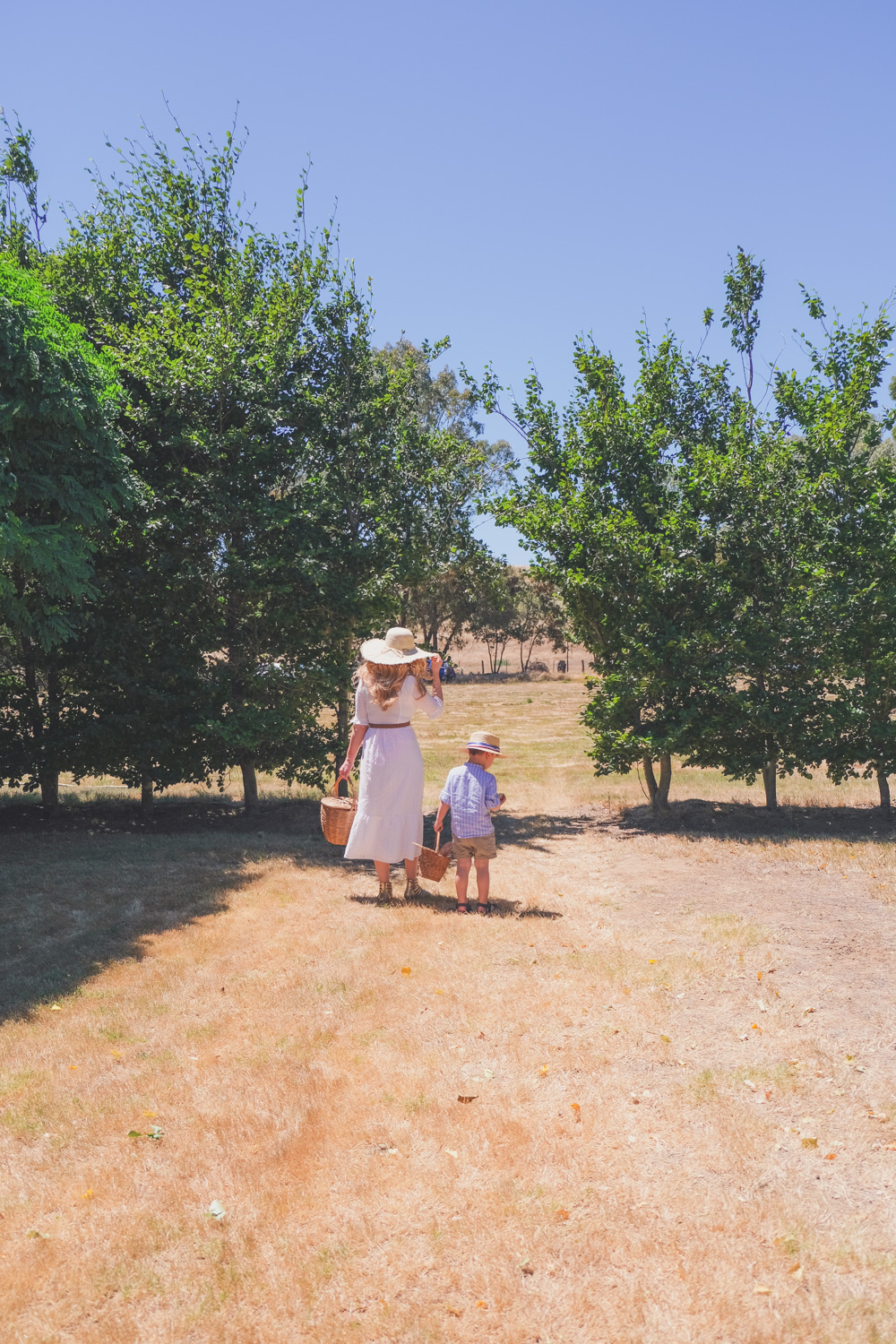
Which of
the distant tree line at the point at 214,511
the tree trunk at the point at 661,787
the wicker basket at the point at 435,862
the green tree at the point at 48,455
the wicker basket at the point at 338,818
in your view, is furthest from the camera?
the tree trunk at the point at 661,787

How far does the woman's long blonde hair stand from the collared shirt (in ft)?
2.61

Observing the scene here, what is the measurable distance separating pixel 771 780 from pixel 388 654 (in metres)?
8.28

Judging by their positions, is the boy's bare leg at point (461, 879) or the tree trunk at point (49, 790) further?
the tree trunk at point (49, 790)

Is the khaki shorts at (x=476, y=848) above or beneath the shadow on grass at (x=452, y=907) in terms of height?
Result: above

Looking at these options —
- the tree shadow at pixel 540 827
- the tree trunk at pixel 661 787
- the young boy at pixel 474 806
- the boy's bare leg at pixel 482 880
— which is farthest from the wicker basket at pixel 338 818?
the tree trunk at pixel 661 787

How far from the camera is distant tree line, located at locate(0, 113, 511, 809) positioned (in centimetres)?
1171

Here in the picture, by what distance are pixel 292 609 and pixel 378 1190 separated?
30.4ft

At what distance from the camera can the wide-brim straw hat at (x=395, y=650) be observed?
741cm

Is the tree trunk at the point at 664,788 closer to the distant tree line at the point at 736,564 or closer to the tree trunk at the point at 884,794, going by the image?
the distant tree line at the point at 736,564

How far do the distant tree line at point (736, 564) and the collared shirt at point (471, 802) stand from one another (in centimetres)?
542

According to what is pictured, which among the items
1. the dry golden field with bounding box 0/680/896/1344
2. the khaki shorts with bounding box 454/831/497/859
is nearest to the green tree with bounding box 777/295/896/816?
the dry golden field with bounding box 0/680/896/1344

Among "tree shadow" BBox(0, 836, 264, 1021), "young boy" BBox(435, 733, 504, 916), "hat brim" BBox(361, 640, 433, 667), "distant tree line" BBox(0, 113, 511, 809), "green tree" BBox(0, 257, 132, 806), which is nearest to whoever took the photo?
"tree shadow" BBox(0, 836, 264, 1021)

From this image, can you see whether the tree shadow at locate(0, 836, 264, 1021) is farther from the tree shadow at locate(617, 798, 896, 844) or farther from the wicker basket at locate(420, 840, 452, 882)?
the tree shadow at locate(617, 798, 896, 844)

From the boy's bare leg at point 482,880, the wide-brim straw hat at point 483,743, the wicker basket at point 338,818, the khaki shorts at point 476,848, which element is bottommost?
the boy's bare leg at point 482,880
